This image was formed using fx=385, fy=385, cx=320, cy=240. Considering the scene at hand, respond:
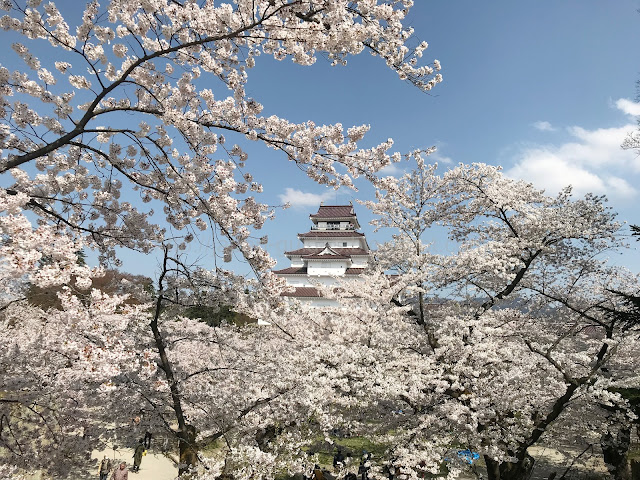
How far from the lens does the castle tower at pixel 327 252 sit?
119 ft

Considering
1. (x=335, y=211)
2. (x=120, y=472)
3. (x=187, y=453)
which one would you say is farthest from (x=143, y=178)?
(x=335, y=211)

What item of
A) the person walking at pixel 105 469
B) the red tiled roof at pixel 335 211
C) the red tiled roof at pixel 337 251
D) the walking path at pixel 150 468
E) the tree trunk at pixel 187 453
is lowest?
the walking path at pixel 150 468

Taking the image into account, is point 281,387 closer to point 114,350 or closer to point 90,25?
point 114,350

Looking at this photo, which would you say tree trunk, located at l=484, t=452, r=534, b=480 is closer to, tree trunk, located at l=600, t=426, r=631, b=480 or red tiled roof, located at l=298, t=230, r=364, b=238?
tree trunk, located at l=600, t=426, r=631, b=480

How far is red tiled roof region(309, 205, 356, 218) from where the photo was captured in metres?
41.3

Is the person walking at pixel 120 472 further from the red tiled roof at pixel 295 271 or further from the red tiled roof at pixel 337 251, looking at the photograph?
the red tiled roof at pixel 337 251

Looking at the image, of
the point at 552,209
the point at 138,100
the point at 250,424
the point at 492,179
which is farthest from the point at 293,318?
the point at 138,100

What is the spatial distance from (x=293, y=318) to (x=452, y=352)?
4.47 metres

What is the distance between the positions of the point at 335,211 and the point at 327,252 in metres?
6.63

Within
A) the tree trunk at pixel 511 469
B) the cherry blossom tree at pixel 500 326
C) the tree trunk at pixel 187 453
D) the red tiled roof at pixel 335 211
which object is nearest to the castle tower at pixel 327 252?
the red tiled roof at pixel 335 211

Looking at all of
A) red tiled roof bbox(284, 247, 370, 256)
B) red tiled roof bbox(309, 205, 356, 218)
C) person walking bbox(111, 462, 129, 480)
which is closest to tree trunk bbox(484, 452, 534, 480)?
person walking bbox(111, 462, 129, 480)

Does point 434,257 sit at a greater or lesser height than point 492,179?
lesser

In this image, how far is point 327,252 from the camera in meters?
37.5

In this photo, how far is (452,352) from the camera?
7688 mm
